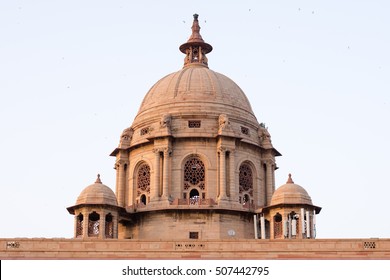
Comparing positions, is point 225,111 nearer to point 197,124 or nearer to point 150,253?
point 197,124

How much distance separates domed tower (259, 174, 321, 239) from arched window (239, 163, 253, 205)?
16.8 ft

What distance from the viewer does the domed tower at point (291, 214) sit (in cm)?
4588

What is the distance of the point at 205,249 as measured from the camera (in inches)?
1513

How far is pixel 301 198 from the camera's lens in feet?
153

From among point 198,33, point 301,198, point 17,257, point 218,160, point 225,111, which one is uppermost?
point 198,33

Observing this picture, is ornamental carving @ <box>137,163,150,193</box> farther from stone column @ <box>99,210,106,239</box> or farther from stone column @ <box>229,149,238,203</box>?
stone column @ <box>99,210,106,239</box>

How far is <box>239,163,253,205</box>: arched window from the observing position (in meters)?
52.8

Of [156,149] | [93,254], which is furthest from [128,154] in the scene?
[93,254]

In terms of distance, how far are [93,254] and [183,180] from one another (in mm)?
14474

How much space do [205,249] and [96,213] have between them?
11365mm

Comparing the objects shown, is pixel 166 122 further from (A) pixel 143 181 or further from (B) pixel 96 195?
(B) pixel 96 195

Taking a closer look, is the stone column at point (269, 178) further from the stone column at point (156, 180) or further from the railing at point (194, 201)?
the stone column at point (156, 180)

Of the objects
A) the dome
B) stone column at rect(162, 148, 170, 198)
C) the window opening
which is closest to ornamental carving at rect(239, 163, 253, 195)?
the dome

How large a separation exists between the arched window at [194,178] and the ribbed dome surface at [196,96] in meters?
3.84
